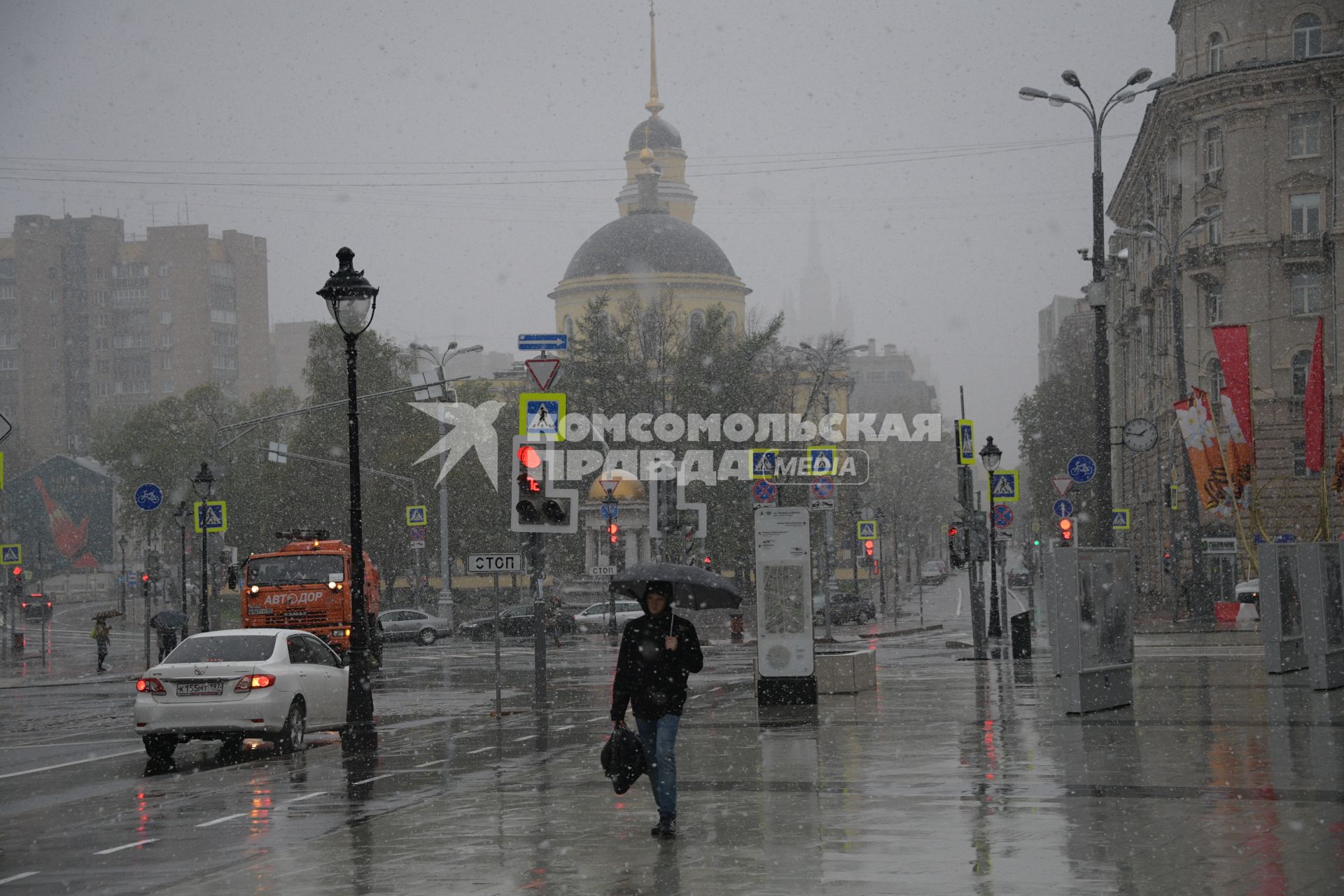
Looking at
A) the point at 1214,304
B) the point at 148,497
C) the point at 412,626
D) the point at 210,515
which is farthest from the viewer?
the point at 1214,304

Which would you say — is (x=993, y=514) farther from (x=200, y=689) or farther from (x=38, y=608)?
(x=38, y=608)

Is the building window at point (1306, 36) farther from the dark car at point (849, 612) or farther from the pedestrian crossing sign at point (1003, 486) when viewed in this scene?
the pedestrian crossing sign at point (1003, 486)

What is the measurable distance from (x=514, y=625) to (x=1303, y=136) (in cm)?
3215

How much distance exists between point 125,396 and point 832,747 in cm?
15838

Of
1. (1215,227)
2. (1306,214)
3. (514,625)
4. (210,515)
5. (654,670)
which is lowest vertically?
(514,625)

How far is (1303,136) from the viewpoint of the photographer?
183 ft

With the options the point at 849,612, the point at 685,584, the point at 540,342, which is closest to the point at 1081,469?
the point at 540,342

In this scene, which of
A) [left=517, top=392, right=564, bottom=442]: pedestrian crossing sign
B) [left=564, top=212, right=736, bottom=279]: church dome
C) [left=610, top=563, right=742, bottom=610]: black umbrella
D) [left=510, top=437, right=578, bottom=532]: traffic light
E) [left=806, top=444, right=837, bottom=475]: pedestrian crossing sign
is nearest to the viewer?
A: [left=610, top=563, right=742, bottom=610]: black umbrella

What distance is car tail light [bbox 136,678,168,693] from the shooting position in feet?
57.4

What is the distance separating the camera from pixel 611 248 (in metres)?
111

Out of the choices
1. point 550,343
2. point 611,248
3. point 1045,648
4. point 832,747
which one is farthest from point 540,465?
point 611,248

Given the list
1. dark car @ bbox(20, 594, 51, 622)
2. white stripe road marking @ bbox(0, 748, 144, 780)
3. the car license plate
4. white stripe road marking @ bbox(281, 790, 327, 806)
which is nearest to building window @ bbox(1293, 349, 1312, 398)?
dark car @ bbox(20, 594, 51, 622)

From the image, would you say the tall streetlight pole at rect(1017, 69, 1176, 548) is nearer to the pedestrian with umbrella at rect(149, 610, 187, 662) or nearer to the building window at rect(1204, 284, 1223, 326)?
the pedestrian with umbrella at rect(149, 610, 187, 662)

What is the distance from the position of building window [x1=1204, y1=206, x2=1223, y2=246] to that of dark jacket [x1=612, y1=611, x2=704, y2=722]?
164ft
